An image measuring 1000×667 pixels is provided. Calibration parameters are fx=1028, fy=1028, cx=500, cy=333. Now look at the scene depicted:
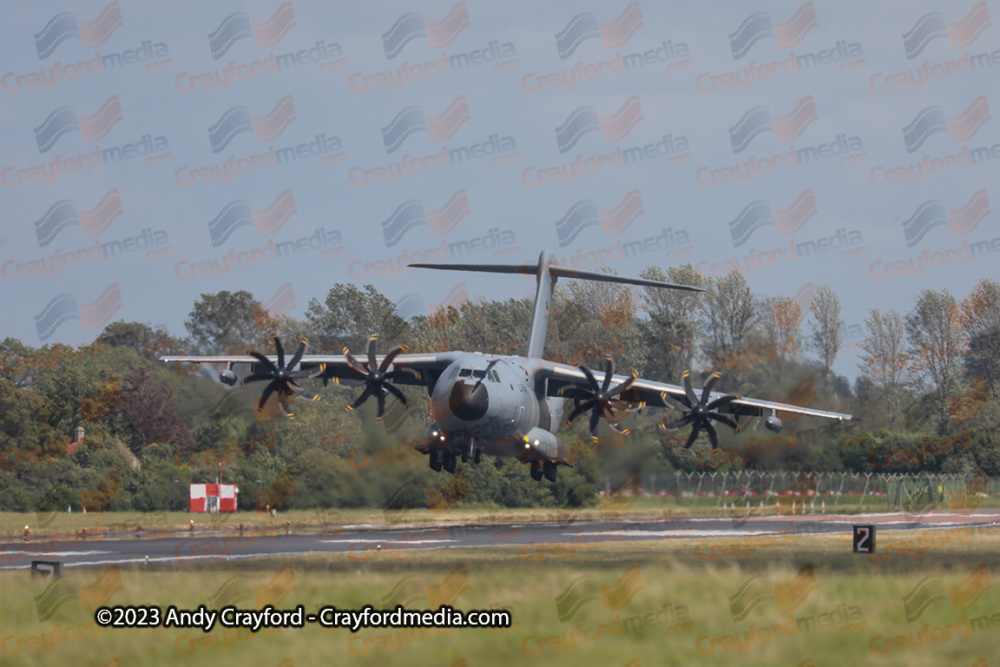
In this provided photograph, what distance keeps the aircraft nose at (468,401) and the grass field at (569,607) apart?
673 centimetres

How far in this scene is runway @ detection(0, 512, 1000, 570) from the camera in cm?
3125

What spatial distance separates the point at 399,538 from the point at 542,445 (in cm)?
650

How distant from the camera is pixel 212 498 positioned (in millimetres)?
49719

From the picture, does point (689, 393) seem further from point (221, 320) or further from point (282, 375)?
point (221, 320)

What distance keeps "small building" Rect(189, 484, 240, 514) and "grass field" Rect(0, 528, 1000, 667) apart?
2203 centimetres

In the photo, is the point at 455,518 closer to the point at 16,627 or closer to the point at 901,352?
the point at 16,627

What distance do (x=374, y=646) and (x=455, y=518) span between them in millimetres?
34497

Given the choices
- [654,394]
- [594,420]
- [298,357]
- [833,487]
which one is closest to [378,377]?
[298,357]

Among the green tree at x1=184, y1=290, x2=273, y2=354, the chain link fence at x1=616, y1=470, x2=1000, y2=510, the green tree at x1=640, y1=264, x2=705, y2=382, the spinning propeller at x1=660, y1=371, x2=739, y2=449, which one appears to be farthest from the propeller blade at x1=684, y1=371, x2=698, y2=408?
the green tree at x1=184, y1=290, x2=273, y2=354

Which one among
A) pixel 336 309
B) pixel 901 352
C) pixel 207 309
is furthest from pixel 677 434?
pixel 207 309

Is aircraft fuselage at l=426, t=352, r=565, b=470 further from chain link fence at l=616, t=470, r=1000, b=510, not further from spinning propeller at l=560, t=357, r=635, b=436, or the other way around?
chain link fence at l=616, t=470, r=1000, b=510

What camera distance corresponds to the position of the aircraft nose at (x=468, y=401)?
34875 millimetres

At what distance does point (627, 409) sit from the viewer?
40.5 metres

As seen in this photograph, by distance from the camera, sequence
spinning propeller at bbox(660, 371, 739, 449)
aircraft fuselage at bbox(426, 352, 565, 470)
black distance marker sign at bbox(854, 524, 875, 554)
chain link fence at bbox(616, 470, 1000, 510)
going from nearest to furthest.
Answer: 1. black distance marker sign at bbox(854, 524, 875, 554)
2. aircraft fuselage at bbox(426, 352, 565, 470)
3. spinning propeller at bbox(660, 371, 739, 449)
4. chain link fence at bbox(616, 470, 1000, 510)
